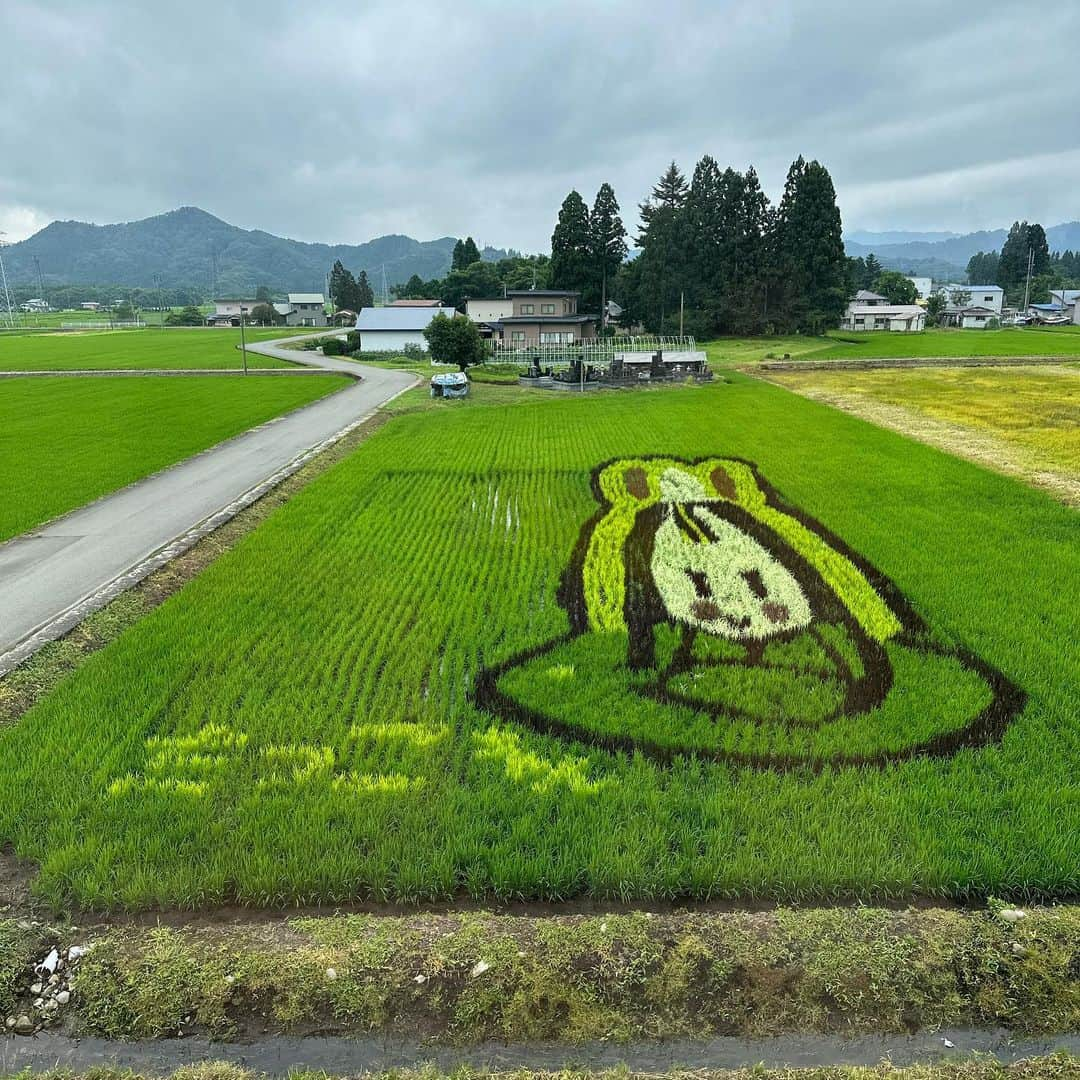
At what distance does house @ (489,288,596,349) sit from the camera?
5069cm

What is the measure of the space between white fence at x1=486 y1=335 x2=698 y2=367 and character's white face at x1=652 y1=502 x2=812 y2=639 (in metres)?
27.6

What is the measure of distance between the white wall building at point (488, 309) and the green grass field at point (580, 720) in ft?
158

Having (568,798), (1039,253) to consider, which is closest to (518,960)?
(568,798)

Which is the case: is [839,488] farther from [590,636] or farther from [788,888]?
[788,888]

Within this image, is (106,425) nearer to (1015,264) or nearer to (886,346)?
(886,346)

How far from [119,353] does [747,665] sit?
54757 millimetres

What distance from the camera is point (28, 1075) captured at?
3.63 meters

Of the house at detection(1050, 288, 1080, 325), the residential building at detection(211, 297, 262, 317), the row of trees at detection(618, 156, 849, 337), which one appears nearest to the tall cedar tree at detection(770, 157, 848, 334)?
the row of trees at detection(618, 156, 849, 337)

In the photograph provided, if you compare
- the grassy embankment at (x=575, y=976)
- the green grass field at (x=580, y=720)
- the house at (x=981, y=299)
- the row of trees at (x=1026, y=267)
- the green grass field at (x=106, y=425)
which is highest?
the row of trees at (x=1026, y=267)

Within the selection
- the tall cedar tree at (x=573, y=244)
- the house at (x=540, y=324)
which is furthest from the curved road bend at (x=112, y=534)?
the tall cedar tree at (x=573, y=244)

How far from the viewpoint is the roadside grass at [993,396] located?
19734 millimetres

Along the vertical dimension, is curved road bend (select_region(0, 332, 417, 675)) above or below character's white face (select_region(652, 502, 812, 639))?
above

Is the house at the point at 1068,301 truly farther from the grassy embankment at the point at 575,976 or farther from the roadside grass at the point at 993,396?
the grassy embankment at the point at 575,976

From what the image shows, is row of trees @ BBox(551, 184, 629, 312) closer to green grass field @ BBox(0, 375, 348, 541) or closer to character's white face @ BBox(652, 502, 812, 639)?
green grass field @ BBox(0, 375, 348, 541)
